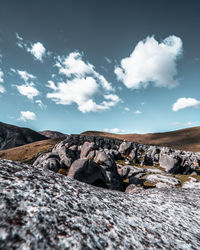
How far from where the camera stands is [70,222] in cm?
419

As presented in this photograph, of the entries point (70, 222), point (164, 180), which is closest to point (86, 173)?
point (164, 180)

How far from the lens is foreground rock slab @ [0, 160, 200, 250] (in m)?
3.35

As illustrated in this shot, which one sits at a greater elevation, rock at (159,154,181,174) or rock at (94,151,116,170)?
rock at (94,151,116,170)

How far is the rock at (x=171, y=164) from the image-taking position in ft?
306

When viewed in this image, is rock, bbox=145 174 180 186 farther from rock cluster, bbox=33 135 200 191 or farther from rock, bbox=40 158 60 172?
rock, bbox=40 158 60 172

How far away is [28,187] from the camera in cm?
510

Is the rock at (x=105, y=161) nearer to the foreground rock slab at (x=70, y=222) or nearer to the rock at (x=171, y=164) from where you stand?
the rock at (x=171, y=164)

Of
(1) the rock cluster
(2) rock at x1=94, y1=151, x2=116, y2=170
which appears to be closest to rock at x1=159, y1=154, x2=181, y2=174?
(1) the rock cluster

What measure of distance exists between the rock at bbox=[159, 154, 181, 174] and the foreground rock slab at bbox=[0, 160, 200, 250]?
101 meters

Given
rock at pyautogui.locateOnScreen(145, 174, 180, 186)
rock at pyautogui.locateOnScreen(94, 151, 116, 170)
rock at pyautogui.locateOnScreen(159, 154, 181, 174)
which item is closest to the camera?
rock at pyautogui.locateOnScreen(145, 174, 180, 186)

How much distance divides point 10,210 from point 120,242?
350 centimetres

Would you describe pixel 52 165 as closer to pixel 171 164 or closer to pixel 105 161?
pixel 105 161

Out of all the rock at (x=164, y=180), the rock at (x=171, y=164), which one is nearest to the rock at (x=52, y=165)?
the rock at (x=164, y=180)

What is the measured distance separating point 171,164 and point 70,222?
4270 inches
